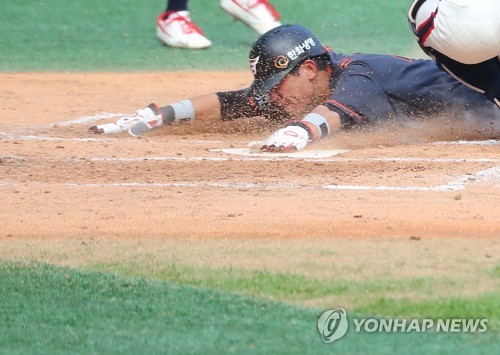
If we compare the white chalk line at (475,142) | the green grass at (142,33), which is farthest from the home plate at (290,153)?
the green grass at (142,33)

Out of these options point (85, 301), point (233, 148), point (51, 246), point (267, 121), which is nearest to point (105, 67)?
point (267, 121)

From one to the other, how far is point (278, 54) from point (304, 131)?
32.2 inches

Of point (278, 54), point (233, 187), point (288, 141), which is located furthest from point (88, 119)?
point (233, 187)

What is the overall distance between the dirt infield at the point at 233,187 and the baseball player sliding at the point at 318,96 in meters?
0.12

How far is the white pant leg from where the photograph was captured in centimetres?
585

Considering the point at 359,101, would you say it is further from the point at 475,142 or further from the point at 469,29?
the point at 469,29

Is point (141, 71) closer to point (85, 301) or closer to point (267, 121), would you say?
point (267, 121)

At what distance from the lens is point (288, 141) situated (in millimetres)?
6465

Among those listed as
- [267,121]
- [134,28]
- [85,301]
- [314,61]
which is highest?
[85,301]

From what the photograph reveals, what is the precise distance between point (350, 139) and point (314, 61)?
67 centimetres

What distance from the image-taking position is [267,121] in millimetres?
7547

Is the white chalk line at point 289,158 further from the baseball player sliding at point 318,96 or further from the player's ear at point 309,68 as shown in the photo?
the player's ear at point 309,68

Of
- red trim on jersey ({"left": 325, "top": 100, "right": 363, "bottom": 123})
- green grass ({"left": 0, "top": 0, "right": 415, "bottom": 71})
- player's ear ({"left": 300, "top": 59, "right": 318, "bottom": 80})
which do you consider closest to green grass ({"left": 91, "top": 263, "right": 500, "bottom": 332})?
red trim on jersey ({"left": 325, "top": 100, "right": 363, "bottom": 123})

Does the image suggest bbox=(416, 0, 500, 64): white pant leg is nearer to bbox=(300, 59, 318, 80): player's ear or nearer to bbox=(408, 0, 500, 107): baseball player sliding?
bbox=(408, 0, 500, 107): baseball player sliding
